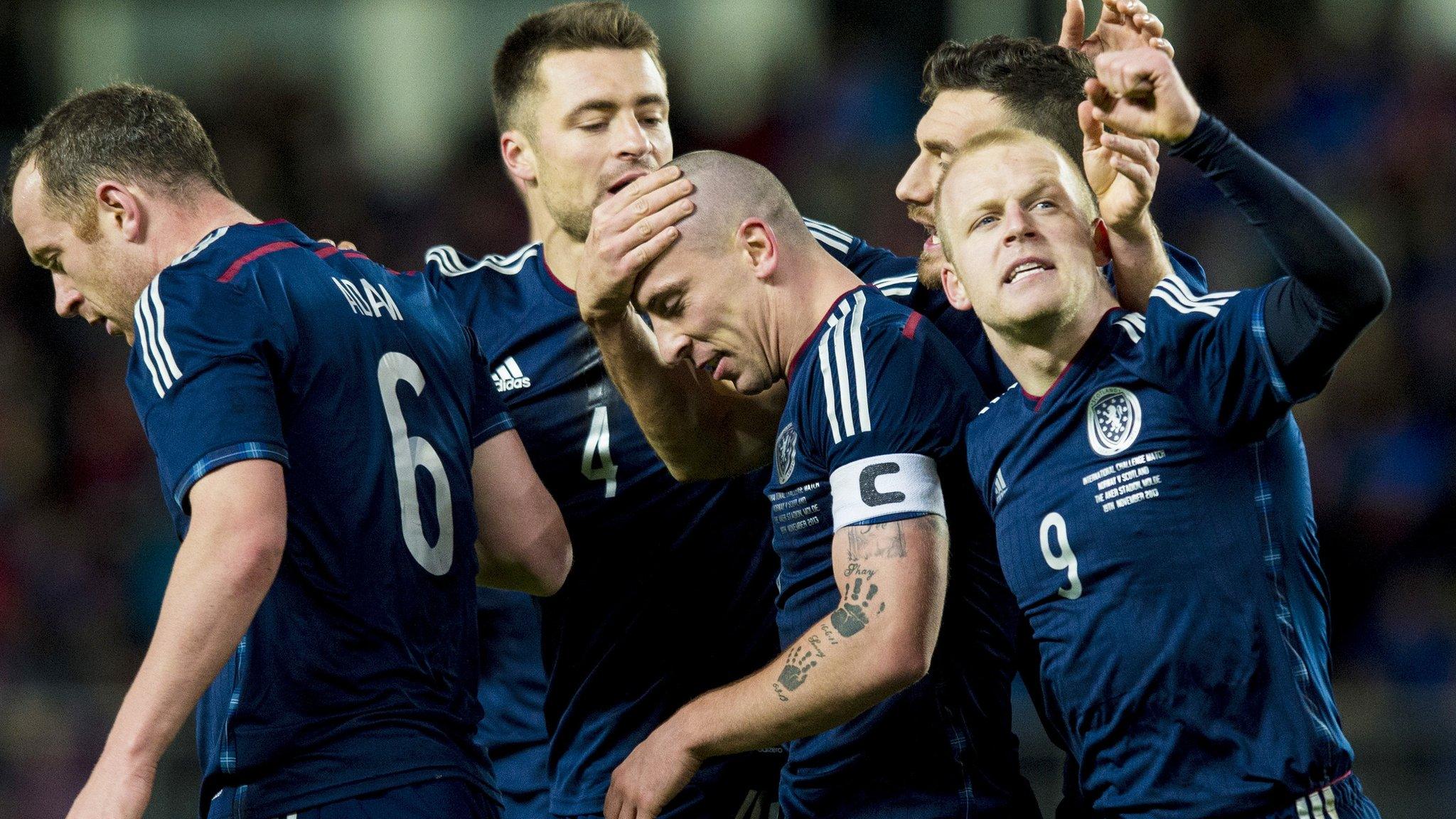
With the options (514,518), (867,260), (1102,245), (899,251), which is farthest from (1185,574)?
(899,251)

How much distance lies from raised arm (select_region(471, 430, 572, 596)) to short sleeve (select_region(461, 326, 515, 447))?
0.02 meters

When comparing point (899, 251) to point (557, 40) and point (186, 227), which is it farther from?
point (186, 227)

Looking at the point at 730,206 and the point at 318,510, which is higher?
the point at 730,206

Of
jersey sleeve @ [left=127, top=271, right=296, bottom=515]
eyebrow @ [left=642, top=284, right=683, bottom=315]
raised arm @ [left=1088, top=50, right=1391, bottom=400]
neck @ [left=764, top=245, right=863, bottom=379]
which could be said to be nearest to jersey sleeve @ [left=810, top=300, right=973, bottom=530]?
neck @ [left=764, top=245, right=863, bottom=379]

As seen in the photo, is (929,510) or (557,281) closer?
(929,510)

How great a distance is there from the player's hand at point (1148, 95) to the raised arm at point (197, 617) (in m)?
1.61

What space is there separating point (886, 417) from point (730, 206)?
0.62 meters

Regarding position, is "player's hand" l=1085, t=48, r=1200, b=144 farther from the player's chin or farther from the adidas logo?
the adidas logo

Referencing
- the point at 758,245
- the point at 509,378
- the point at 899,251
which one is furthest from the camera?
the point at 899,251

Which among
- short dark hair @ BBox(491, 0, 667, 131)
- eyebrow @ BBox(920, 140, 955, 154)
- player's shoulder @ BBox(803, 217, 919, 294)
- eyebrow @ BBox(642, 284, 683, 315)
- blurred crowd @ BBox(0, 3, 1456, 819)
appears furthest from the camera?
blurred crowd @ BBox(0, 3, 1456, 819)

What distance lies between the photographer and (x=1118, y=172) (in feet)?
11.1

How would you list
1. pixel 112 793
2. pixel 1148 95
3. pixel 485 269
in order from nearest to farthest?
1. pixel 112 793
2. pixel 1148 95
3. pixel 485 269

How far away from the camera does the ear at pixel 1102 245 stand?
346 cm

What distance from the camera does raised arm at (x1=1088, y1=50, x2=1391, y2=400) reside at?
8.85ft
